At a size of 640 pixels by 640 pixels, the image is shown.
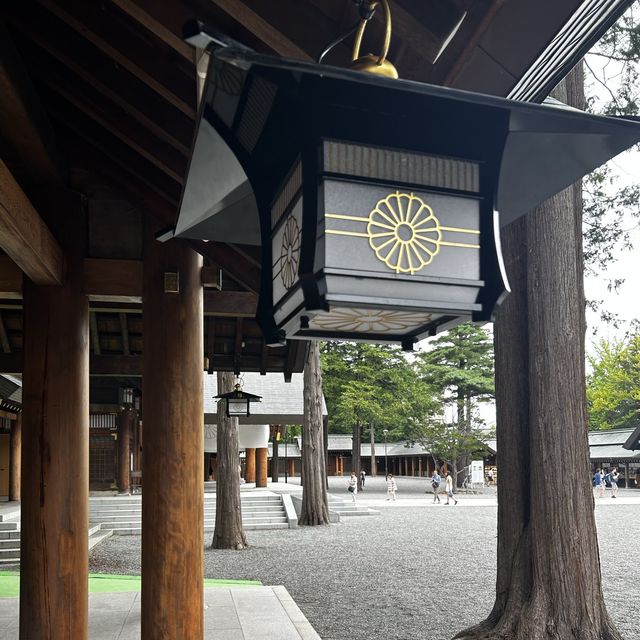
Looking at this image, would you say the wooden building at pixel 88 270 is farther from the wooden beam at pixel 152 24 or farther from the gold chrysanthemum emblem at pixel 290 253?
the gold chrysanthemum emblem at pixel 290 253

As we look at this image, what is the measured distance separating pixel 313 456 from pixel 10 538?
8788 millimetres

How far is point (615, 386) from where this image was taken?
44.9 m

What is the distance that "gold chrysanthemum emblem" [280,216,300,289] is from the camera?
1951mm

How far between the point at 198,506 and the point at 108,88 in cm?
285

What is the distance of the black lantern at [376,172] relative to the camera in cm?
183

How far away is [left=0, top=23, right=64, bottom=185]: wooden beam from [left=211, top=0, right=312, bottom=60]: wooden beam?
1861 mm

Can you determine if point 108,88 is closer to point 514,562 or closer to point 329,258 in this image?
point 329,258

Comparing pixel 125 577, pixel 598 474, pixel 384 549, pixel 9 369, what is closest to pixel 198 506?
pixel 9 369

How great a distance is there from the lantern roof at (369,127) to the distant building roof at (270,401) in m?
22.7

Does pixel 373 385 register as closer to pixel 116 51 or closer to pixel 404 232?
pixel 116 51

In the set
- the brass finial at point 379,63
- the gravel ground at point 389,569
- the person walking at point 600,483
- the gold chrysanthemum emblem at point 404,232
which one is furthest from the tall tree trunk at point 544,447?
the person walking at point 600,483

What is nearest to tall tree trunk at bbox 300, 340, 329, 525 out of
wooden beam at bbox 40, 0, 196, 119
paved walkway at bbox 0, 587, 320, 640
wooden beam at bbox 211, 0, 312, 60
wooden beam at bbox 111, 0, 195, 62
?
paved walkway at bbox 0, 587, 320, 640

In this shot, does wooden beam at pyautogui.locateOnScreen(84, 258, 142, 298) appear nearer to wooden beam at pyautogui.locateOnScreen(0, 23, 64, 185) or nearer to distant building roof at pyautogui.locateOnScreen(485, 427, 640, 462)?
wooden beam at pyautogui.locateOnScreen(0, 23, 64, 185)

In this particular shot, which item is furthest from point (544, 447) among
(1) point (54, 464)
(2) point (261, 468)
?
(2) point (261, 468)
